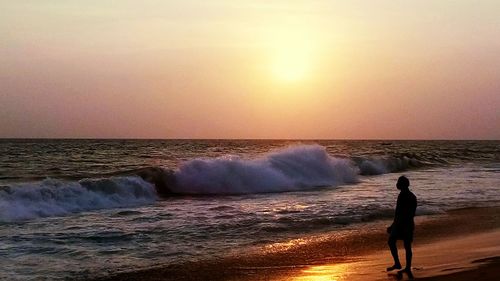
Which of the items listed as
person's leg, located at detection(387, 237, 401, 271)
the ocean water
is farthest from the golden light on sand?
the ocean water

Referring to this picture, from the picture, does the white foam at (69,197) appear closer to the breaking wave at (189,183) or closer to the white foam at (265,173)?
the breaking wave at (189,183)

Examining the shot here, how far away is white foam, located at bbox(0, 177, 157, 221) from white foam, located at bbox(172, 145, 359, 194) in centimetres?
398

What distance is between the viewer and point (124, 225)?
15.6m

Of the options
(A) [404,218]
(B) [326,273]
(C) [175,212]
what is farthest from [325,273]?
(C) [175,212]

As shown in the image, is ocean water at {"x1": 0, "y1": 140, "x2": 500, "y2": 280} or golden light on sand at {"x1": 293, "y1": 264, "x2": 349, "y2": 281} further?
ocean water at {"x1": 0, "y1": 140, "x2": 500, "y2": 280}

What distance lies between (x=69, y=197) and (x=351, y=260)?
12850 mm

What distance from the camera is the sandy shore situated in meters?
9.73

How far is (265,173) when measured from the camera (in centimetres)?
3152

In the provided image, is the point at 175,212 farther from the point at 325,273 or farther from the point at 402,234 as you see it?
the point at 402,234

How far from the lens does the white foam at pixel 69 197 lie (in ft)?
61.1

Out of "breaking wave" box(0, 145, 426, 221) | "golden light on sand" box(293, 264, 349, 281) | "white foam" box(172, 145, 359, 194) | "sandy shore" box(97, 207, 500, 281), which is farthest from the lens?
"white foam" box(172, 145, 359, 194)

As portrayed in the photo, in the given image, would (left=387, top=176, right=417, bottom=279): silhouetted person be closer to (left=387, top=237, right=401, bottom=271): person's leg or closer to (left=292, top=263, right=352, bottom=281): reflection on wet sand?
(left=387, top=237, right=401, bottom=271): person's leg

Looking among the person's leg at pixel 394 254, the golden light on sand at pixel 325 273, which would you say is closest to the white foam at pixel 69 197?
Answer: the golden light on sand at pixel 325 273

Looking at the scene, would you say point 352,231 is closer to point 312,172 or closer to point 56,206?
point 56,206
